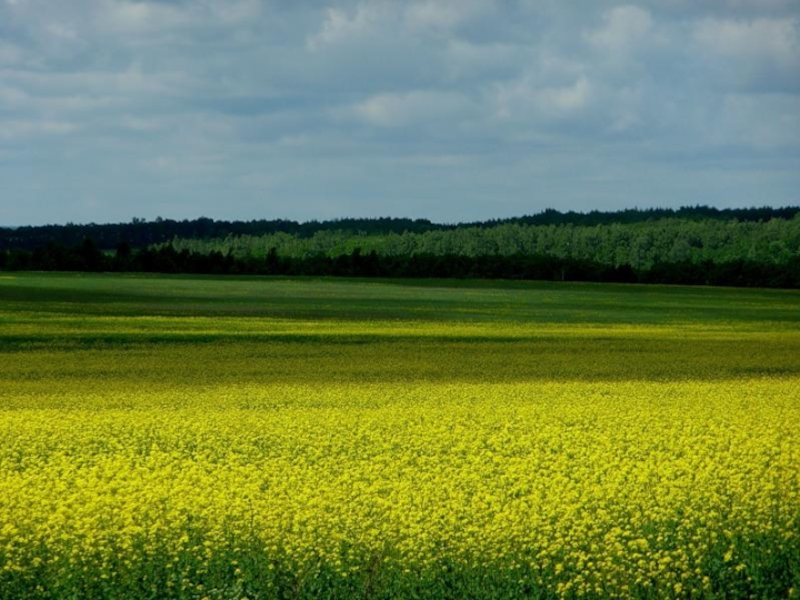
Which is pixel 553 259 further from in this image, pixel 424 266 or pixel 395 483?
pixel 395 483

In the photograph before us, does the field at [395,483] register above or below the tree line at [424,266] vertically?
below

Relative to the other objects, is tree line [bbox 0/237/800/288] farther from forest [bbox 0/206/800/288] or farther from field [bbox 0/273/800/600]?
field [bbox 0/273/800/600]

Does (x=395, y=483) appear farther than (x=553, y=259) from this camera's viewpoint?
No

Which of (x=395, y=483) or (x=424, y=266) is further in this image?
(x=424, y=266)

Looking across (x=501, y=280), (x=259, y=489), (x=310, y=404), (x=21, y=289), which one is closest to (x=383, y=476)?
(x=259, y=489)

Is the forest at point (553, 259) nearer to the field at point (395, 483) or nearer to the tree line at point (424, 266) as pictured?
the tree line at point (424, 266)

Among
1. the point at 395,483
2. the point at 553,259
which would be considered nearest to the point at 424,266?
the point at 553,259

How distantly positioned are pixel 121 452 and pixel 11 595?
16.9 feet

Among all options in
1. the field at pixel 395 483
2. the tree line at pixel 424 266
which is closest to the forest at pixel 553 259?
the tree line at pixel 424 266

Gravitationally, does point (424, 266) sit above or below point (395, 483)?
above

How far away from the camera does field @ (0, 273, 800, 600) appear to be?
11.6m

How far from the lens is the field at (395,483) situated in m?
11.6

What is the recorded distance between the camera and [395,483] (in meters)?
13.8

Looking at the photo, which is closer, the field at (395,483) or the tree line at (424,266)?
the field at (395,483)
